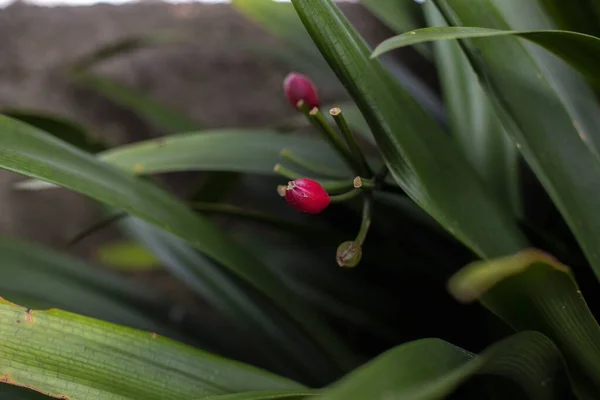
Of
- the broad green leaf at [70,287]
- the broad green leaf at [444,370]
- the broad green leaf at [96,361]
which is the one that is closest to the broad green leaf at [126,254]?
the broad green leaf at [70,287]

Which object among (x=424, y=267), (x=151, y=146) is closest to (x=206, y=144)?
(x=151, y=146)

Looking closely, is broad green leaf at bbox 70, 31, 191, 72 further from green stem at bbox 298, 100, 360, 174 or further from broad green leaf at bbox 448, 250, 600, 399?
broad green leaf at bbox 448, 250, 600, 399

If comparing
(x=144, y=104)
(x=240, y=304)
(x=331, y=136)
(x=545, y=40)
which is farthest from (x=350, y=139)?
(x=144, y=104)

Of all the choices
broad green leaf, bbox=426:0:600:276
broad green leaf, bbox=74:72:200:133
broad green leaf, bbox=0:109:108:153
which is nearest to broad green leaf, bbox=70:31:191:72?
broad green leaf, bbox=74:72:200:133

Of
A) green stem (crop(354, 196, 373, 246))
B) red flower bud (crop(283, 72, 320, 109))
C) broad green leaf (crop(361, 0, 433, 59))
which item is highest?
red flower bud (crop(283, 72, 320, 109))

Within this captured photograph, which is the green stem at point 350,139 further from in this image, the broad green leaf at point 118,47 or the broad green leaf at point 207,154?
the broad green leaf at point 118,47

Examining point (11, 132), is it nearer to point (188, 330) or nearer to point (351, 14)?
point (188, 330)

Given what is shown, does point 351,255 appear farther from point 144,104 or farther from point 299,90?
point 144,104
